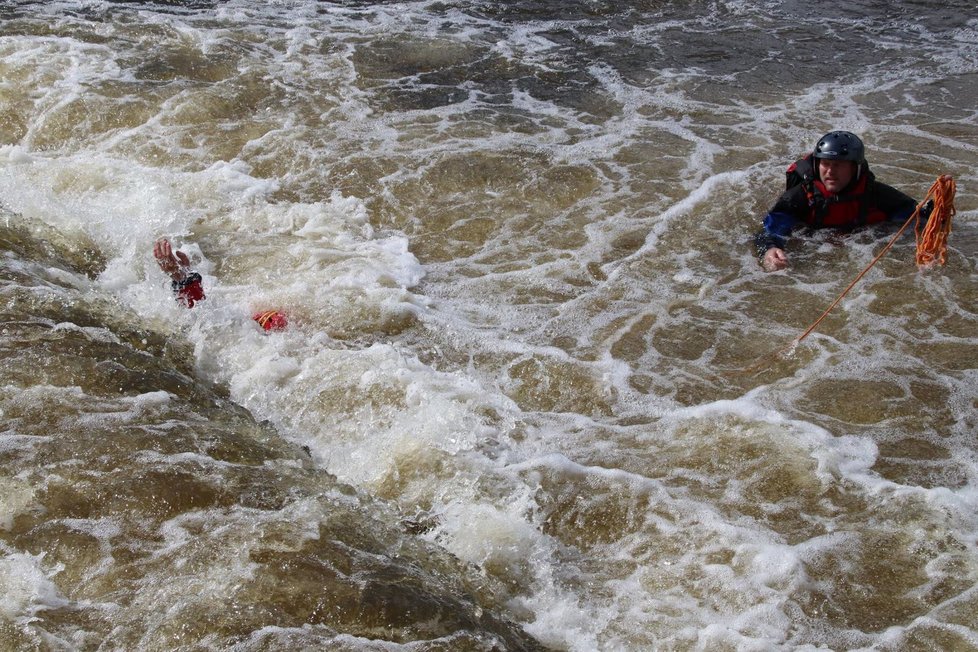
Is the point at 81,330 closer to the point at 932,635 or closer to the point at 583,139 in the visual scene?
the point at 932,635

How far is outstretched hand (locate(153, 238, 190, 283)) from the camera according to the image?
492cm

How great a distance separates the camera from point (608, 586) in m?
3.40

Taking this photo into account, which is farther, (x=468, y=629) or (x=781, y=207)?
(x=781, y=207)

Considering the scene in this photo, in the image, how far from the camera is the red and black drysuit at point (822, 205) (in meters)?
5.78

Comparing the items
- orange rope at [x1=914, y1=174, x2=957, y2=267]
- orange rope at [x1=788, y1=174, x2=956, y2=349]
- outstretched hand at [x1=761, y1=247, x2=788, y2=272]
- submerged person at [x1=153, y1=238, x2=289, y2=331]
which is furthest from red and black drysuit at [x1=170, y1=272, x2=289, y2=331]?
orange rope at [x1=914, y1=174, x2=957, y2=267]

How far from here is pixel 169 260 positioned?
4980 mm

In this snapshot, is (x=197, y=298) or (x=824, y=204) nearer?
(x=197, y=298)

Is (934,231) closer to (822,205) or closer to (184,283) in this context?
(822,205)

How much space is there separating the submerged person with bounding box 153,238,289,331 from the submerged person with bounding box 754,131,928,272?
3406 millimetres

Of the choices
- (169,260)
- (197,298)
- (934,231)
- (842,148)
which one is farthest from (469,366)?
(934,231)

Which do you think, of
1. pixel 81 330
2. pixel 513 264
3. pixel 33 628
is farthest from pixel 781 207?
pixel 33 628

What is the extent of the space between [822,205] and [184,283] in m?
4.46

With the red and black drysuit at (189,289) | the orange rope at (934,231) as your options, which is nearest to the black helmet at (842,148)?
the orange rope at (934,231)

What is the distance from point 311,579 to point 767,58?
9084mm
